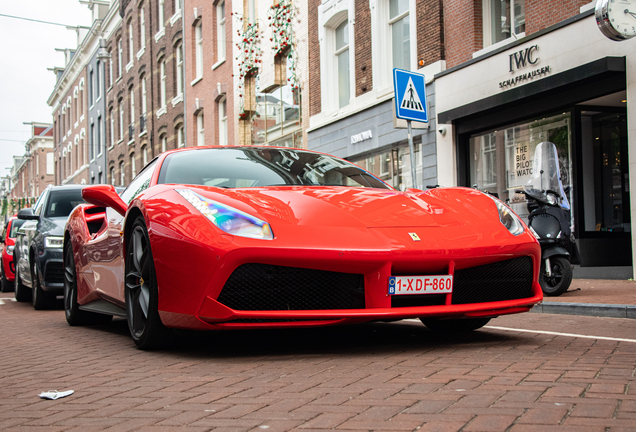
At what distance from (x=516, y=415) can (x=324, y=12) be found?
57.3 ft

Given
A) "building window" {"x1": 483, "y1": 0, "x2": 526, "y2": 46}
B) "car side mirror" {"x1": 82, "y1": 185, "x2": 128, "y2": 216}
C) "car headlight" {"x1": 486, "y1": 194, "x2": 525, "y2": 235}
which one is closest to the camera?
"car headlight" {"x1": 486, "y1": 194, "x2": 525, "y2": 235}

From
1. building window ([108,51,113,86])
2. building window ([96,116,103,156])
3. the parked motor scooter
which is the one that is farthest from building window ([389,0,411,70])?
building window ([96,116,103,156])

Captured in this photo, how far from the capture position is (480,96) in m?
13.0

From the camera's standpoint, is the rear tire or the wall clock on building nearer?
the rear tire

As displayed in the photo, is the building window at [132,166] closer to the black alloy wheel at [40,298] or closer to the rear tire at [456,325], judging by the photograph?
the black alloy wheel at [40,298]

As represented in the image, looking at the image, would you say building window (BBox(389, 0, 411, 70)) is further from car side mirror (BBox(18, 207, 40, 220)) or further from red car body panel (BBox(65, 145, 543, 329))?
red car body panel (BBox(65, 145, 543, 329))

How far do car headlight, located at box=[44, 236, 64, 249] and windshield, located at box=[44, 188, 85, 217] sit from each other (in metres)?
0.90

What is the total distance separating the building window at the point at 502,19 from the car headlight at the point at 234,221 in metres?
10.1

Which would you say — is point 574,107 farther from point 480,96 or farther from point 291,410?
point 291,410

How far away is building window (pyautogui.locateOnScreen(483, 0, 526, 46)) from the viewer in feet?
41.5

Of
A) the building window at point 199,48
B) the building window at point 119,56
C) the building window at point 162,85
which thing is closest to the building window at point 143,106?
the building window at point 162,85

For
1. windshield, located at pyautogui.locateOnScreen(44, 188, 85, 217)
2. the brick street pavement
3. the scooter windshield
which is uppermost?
the scooter windshield

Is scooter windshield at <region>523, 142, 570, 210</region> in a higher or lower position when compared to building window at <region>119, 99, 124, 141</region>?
lower

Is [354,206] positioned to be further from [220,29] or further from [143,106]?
[143,106]
